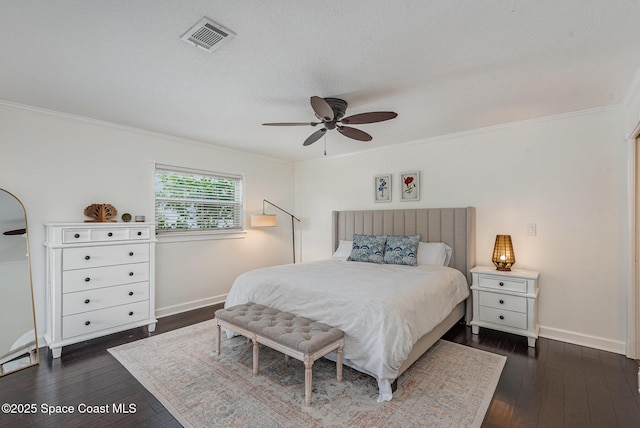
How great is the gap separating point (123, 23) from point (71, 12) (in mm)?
242

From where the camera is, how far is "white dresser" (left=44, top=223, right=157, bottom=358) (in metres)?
2.87

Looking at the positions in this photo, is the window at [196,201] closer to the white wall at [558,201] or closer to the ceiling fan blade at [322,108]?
the white wall at [558,201]

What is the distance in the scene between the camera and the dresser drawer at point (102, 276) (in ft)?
9.60

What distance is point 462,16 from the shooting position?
1.70 meters


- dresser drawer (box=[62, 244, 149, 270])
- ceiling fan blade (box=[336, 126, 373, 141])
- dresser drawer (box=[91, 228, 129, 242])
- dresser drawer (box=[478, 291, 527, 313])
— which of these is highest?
ceiling fan blade (box=[336, 126, 373, 141])

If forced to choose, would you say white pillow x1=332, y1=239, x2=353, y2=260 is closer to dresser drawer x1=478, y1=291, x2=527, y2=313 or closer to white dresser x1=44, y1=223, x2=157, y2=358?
dresser drawer x1=478, y1=291, x2=527, y2=313

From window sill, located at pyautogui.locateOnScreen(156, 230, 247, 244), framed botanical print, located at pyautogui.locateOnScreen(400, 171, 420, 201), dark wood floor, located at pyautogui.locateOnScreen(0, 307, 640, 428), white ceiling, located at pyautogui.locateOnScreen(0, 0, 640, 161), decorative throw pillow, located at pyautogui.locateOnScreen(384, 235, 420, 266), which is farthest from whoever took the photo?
framed botanical print, located at pyautogui.locateOnScreen(400, 171, 420, 201)

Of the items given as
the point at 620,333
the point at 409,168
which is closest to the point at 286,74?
the point at 409,168

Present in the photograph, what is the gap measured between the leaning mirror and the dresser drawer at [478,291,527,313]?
4439 millimetres

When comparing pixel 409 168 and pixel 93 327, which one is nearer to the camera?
pixel 93 327

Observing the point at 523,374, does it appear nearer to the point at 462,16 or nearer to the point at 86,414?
the point at 462,16

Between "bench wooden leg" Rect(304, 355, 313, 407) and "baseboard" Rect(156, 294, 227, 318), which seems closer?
"bench wooden leg" Rect(304, 355, 313, 407)

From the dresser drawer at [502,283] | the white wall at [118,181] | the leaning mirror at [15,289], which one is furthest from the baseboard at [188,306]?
the dresser drawer at [502,283]

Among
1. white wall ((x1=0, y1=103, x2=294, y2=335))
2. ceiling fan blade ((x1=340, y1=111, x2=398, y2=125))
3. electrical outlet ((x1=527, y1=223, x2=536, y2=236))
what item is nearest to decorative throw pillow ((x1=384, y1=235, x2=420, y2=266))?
electrical outlet ((x1=527, y1=223, x2=536, y2=236))
